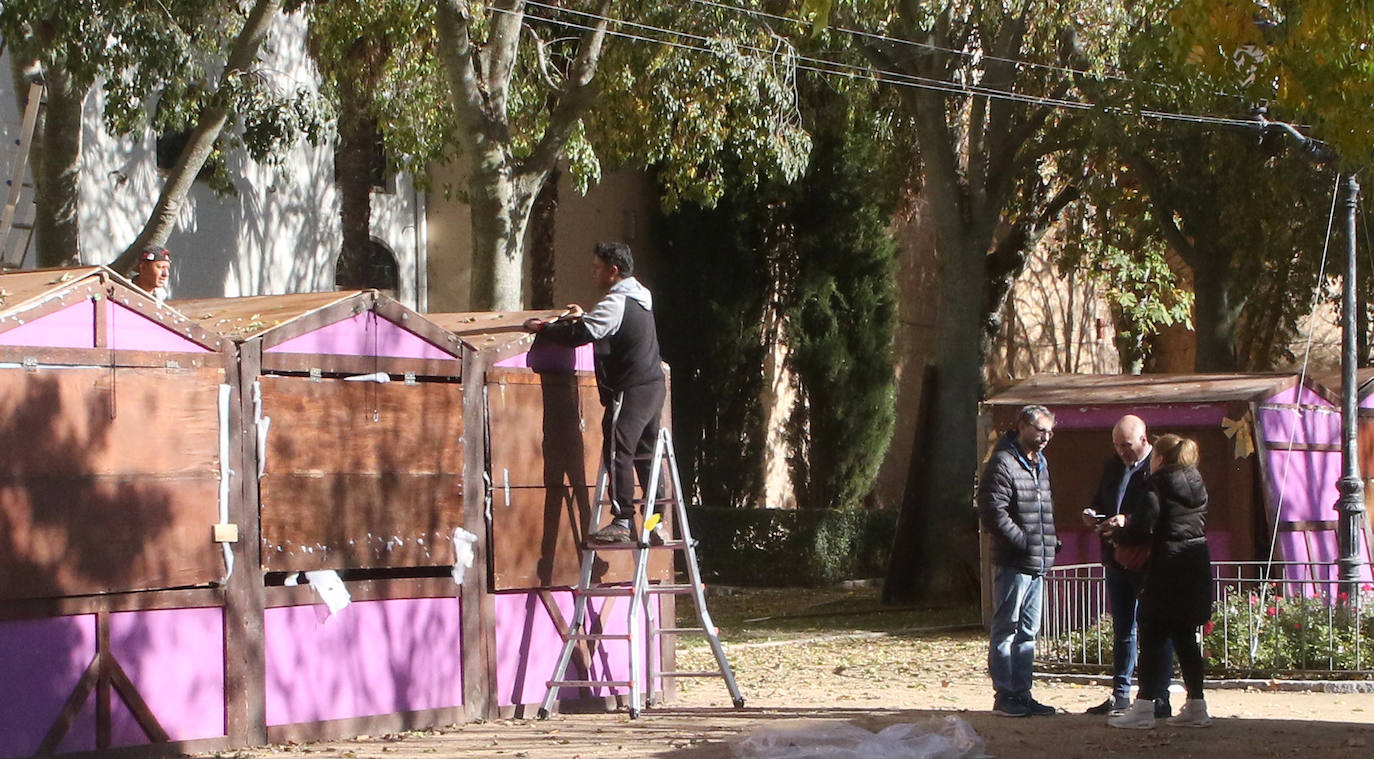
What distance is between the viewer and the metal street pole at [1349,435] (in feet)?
49.0

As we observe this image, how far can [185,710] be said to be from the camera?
914cm

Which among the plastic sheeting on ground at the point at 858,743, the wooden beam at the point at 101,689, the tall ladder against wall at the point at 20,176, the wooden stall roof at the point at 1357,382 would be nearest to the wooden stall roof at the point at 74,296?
the wooden beam at the point at 101,689

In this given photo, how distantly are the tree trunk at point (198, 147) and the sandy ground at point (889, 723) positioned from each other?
5.39 m

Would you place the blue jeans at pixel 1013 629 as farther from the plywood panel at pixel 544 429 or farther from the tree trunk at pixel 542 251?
the tree trunk at pixel 542 251

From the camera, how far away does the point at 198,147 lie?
15258mm

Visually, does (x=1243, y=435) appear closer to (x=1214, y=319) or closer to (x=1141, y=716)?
(x=1214, y=319)

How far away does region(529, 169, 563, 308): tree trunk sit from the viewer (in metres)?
27.0

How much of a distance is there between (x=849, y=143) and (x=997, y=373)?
32.5 ft

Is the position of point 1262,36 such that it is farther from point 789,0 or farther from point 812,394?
point 812,394

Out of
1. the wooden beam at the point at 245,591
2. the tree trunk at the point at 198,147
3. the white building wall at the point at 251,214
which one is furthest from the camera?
the white building wall at the point at 251,214

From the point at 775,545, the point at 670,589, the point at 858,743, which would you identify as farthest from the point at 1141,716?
the point at 775,545

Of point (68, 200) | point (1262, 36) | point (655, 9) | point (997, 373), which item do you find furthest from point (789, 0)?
point (997, 373)

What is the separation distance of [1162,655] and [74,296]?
585 centimetres

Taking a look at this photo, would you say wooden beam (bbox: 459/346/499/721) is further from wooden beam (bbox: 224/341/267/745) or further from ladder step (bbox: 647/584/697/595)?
wooden beam (bbox: 224/341/267/745)
